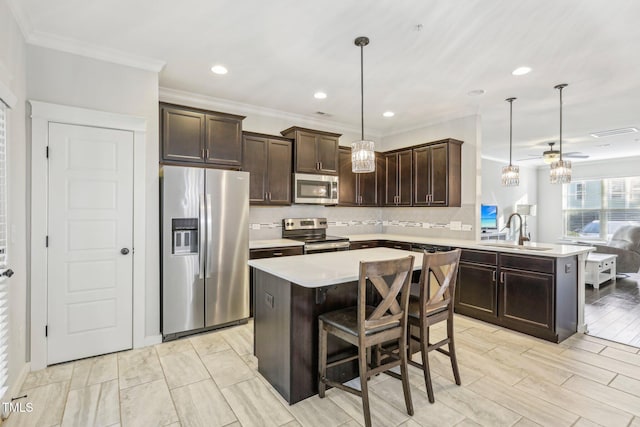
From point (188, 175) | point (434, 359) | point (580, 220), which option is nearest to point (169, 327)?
point (188, 175)

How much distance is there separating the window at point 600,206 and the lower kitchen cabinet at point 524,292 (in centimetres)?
680

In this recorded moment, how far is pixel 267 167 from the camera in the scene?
14.4 ft

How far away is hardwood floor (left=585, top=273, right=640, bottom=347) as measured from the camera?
3.48 metres

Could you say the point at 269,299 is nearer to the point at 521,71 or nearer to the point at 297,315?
the point at 297,315

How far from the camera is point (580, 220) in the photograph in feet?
29.6

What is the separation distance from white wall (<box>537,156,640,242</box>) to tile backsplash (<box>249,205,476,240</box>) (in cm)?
650

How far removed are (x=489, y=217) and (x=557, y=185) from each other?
2.93 metres

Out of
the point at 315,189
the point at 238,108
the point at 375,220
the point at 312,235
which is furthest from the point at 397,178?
the point at 238,108

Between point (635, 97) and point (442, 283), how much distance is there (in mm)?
3951

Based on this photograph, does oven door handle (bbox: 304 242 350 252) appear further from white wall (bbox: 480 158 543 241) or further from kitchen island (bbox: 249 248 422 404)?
white wall (bbox: 480 158 543 241)

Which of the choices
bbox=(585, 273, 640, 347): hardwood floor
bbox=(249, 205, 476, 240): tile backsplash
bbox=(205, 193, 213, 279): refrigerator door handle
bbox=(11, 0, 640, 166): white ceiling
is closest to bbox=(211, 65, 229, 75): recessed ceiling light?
bbox=(11, 0, 640, 166): white ceiling

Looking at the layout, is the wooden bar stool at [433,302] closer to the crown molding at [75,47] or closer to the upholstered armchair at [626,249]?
the crown molding at [75,47]

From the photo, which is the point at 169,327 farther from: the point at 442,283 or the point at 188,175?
the point at 442,283

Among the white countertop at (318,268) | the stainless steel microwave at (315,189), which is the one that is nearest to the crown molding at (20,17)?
the white countertop at (318,268)
